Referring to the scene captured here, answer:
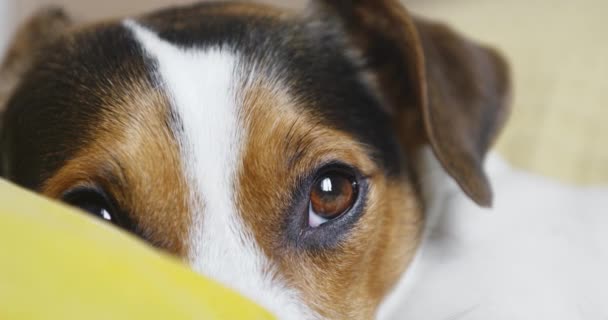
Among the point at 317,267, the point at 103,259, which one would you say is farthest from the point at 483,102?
the point at 103,259

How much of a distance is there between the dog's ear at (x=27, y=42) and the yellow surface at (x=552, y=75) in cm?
140

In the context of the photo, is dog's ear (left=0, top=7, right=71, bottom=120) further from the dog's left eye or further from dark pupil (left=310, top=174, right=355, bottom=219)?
dark pupil (left=310, top=174, right=355, bottom=219)

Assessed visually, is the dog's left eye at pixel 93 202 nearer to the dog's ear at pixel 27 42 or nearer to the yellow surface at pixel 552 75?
the dog's ear at pixel 27 42

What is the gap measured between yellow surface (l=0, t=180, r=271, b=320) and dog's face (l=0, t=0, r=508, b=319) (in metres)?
0.28

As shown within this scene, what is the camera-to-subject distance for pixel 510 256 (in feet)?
4.83

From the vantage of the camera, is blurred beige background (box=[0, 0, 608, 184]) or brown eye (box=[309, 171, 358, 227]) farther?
blurred beige background (box=[0, 0, 608, 184])

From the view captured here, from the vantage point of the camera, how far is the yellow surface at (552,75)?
2223 millimetres

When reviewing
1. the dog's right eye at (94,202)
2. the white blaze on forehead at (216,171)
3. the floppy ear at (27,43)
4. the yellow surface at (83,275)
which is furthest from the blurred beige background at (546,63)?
the yellow surface at (83,275)

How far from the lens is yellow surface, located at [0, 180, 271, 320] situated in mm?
743

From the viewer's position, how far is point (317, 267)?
1.25 meters

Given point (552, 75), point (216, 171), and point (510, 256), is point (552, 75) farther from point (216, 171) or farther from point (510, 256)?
point (216, 171)

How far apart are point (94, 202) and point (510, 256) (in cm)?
84

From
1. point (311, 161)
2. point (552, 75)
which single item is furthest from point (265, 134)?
point (552, 75)

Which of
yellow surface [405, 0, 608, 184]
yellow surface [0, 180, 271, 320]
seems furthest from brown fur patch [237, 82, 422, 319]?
yellow surface [405, 0, 608, 184]
